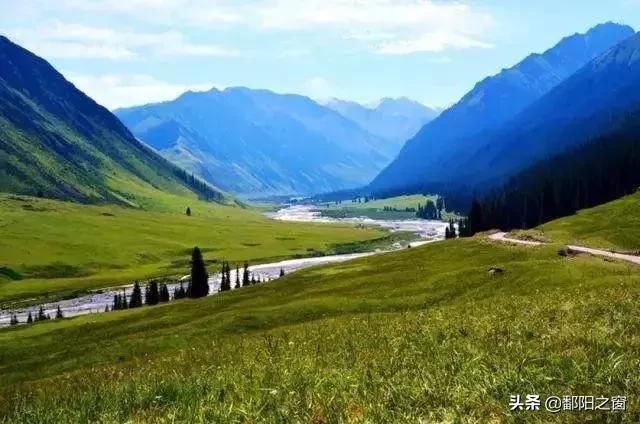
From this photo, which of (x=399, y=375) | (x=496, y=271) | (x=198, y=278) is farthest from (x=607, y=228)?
(x=399, y=375)

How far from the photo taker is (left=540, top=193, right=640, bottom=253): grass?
7875 centimetres

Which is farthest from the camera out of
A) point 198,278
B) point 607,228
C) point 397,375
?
point 198,278

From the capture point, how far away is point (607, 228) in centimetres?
8969

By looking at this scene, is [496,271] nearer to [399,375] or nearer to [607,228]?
[607,228]

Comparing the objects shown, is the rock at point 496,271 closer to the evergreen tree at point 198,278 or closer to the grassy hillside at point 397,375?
the grassy hillside at point 397,375

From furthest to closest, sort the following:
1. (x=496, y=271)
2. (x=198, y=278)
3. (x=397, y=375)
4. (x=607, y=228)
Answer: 1. (x=198, y=278)
2. (x=607, y=228)
3. (x=496, y=271)
4. (x=397, y=375)

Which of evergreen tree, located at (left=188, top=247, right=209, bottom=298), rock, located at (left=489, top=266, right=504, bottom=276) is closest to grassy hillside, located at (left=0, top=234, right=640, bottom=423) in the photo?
rock, located at (left=489, top=266, right=504, bottom=276)

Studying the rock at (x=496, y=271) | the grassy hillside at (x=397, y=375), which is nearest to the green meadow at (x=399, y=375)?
the grassy hillside at (x=397, y=375)

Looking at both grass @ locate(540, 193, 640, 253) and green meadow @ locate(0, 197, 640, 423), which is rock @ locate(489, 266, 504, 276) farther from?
grass @ locate(540, 193, 640, 253)

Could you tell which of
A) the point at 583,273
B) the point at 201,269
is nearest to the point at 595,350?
the point at 583,273

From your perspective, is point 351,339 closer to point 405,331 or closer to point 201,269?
point 405,331

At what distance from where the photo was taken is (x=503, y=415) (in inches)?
499

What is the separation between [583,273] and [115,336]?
45474 millimetres

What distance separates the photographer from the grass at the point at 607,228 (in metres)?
78.8
